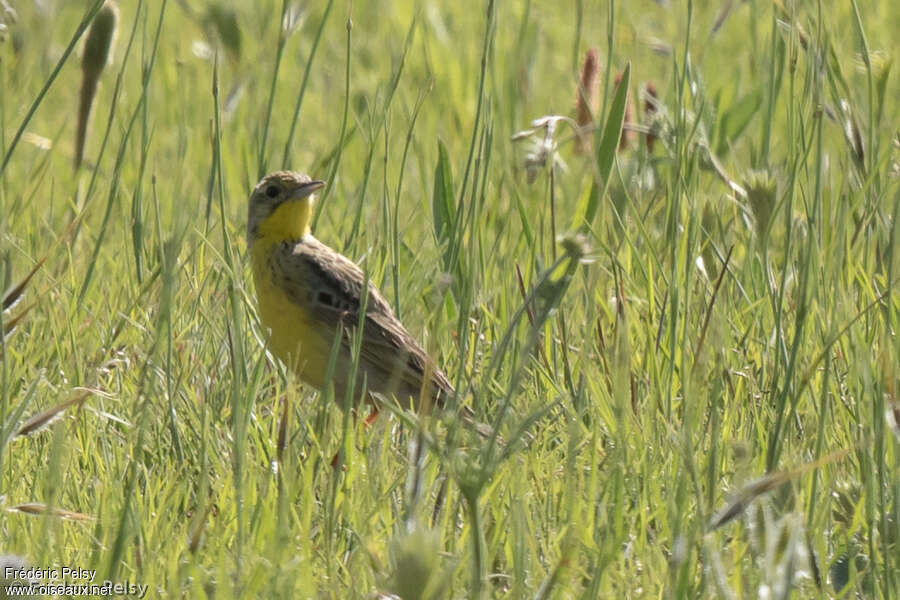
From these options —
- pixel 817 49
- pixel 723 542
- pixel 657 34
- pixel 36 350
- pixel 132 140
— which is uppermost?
pixel 657 34

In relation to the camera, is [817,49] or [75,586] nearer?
[75,586]

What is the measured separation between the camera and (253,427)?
3.89m

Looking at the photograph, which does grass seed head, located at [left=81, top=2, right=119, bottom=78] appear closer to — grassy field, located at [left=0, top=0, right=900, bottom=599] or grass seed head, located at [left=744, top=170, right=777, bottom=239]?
grassy field, located at [left=0, top=0, right=900, bottom=599]

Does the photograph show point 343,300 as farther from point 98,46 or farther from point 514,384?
point 514,384

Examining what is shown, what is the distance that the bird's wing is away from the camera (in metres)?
5.07

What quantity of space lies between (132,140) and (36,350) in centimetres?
219

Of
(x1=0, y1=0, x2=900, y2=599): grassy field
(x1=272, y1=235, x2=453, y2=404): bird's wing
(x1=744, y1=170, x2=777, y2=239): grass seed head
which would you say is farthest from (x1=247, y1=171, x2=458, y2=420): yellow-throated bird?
(x1=744, y1=170, x2=777, y2=239): grass seed head

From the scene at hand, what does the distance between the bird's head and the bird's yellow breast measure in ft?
0.19

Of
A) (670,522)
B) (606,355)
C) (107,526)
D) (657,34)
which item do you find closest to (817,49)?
(606,355)

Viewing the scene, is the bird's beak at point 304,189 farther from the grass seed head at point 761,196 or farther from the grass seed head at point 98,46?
the grass seed head at point 761,196

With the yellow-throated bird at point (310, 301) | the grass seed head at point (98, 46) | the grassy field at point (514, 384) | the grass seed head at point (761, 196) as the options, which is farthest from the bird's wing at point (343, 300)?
the grass seed head at point (761, 196)

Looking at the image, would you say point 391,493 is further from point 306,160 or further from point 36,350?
point 306,160

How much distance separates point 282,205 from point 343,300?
17.3 inches

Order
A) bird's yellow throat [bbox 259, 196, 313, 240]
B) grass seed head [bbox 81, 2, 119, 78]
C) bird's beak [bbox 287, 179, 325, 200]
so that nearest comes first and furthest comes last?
grass seed head [bbox 81, 2, 119, 78], bird's beak [bbox 287, 179, 325, 200], bird's yellow throat [bbox 259, 196, 313, 240]
